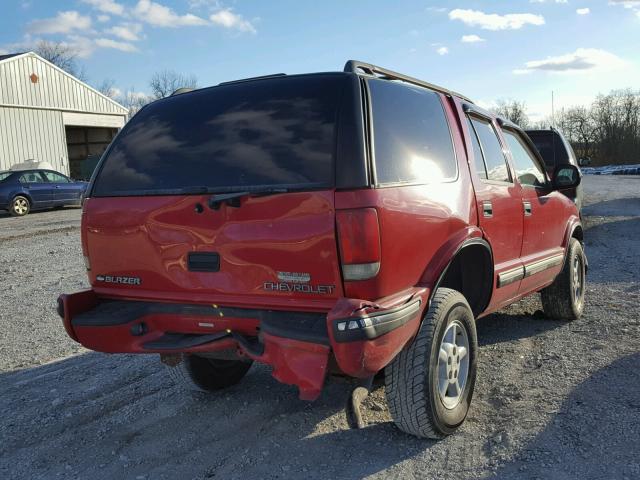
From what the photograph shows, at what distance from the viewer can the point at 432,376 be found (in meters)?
3.15

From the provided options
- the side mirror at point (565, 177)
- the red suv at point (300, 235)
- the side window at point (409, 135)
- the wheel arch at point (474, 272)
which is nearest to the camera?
the red suv at point (300, 235)

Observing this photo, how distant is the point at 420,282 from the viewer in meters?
3.15

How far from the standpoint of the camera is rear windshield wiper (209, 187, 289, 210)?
2906mm

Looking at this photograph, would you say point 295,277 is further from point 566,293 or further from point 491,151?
point 566,293

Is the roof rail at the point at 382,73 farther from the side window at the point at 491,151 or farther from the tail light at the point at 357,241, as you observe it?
the tail light at the point at 357,241

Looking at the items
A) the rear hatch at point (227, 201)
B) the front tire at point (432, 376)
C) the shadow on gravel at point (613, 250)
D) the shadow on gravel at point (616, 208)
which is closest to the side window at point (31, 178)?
the shadow on gravel at point (613, 250)

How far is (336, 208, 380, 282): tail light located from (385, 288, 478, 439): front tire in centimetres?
64

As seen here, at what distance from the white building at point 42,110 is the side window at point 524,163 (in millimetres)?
25198

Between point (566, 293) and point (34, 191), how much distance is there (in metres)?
17.8

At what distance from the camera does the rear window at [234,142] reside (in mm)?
2951

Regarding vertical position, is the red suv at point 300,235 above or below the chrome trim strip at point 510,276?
above

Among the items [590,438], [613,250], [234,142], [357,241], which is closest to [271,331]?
[357,241]

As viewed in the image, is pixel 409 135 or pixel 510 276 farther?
pixel 510 276

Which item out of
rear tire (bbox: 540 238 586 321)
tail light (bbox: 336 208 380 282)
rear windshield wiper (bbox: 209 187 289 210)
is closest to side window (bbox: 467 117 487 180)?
tail light (bbox: 336 208 380 282)
